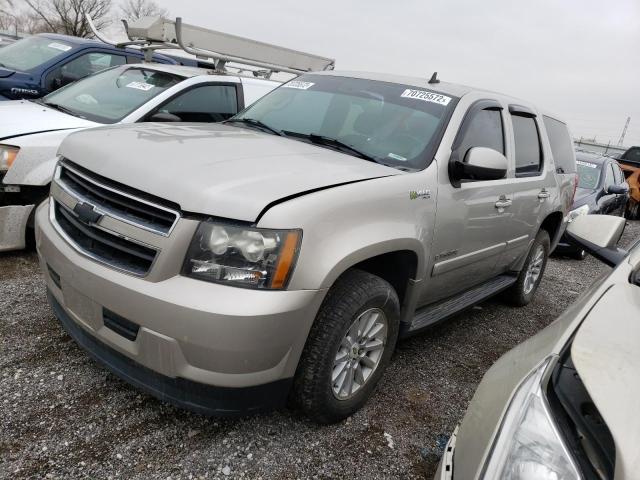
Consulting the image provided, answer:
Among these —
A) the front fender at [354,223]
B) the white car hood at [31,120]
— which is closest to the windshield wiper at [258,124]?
the front fender at [354,223]

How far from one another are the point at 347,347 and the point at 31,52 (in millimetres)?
6363

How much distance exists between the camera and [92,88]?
4.99 meters

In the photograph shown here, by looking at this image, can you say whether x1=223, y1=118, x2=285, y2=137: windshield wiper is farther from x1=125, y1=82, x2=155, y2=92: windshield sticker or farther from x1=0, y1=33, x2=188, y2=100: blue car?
x1=0, y1=33, x2=188, y2=100: blue car

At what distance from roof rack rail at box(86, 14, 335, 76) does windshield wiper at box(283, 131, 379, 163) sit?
2.91 metres

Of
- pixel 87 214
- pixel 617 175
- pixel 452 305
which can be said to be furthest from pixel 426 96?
pixel 617 175

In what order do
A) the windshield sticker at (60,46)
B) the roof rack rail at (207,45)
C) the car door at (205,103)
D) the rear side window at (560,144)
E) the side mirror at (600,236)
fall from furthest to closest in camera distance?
the windshield sticker at (60,46) < the roof rack rail at (207,45) < the car door at (205,103) < the rear side window at (560,144) < the side mirror at (600,236)

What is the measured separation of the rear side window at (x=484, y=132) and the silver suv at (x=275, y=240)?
1.0 inches

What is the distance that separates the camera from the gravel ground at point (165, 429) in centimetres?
209

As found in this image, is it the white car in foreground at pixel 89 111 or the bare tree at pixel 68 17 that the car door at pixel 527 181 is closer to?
the white car in foreground at pixel 89 111

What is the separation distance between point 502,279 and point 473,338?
0.62 meters

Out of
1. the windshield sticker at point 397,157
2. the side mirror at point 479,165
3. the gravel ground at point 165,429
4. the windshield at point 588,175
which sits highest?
the side mirror at point 479,165

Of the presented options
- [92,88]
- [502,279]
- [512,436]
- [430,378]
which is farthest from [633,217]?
[512,436]

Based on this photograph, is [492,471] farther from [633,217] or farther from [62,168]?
[633,217]

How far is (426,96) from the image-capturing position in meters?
3.16
